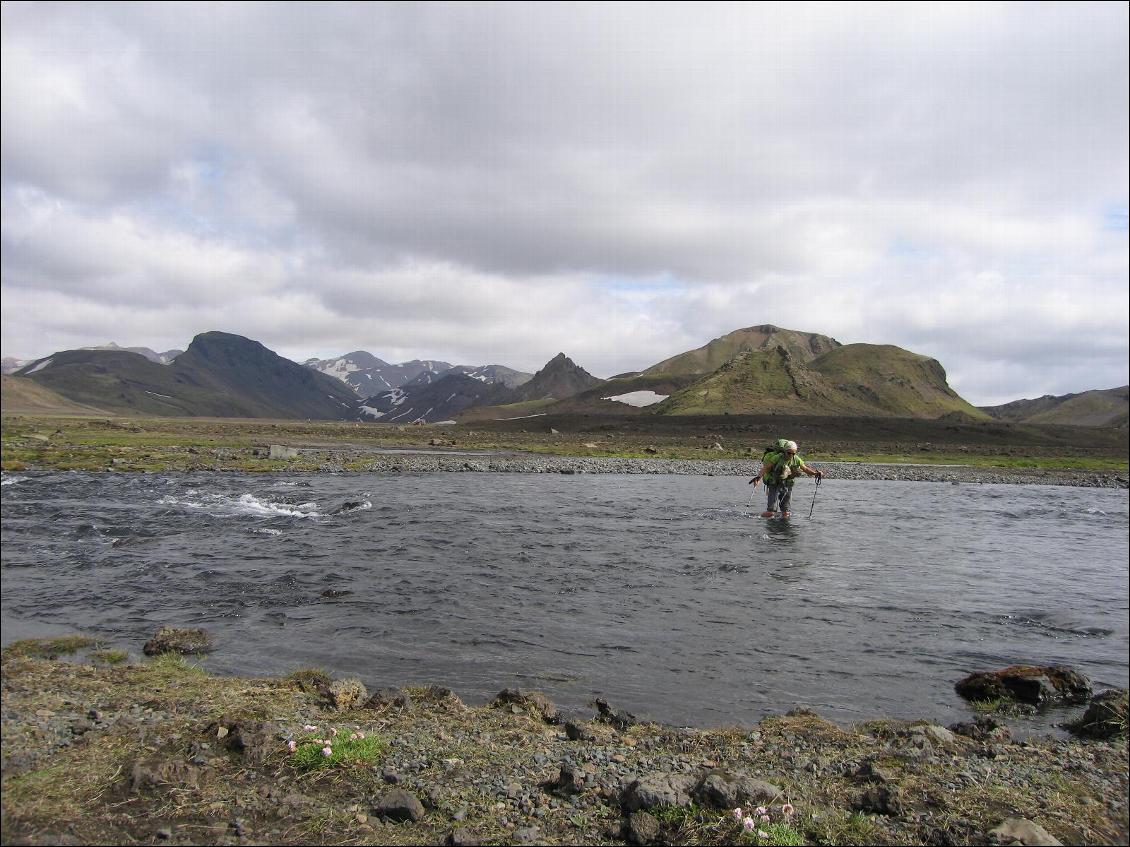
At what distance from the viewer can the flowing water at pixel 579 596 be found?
11.6 meters

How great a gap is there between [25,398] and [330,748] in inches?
191

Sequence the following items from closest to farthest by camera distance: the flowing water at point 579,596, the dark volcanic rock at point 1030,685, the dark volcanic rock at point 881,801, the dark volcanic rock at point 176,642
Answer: the dark volcanic rock at point 881,801, the dark volcanic rock at point 1030,685, the dark volcanic rock at point 176,642, the flowing water at point 579,596

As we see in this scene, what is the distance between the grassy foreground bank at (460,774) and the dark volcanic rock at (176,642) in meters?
1.65

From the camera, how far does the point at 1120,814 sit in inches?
283

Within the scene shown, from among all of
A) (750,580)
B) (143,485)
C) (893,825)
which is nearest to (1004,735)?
(893,825)

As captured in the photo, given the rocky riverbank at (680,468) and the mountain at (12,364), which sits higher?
the mountain at (12,364)

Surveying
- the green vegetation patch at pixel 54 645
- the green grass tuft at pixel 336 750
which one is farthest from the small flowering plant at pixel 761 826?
the green vegetation patch at pixel 54 645

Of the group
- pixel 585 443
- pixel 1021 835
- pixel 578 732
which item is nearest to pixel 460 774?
pixel 578 732

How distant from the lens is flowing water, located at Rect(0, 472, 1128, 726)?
11625mm

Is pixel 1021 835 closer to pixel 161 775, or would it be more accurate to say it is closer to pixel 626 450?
pixel 161 775

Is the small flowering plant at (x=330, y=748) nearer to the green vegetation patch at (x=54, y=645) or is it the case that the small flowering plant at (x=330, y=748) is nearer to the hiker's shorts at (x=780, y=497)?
the green vegetation patch at (x=54, y=645)

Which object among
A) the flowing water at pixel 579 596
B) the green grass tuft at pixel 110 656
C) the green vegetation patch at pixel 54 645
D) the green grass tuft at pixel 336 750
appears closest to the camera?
the green grass tuft at pixel 336 750

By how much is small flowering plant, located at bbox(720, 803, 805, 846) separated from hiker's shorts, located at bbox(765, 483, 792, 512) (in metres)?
27.5

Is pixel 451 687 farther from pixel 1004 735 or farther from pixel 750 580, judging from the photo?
pixel 750 580
